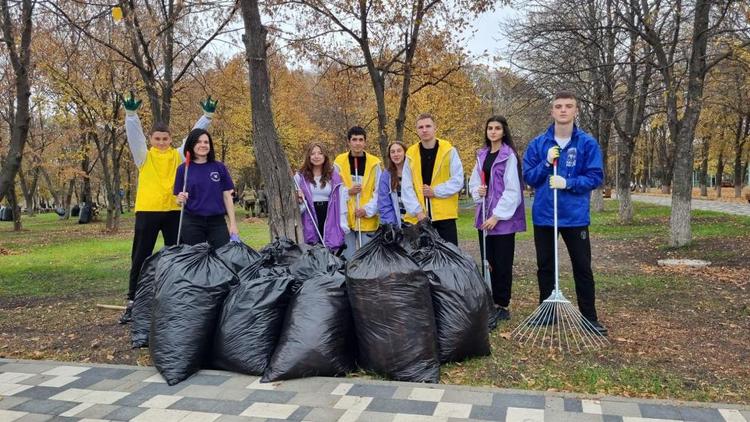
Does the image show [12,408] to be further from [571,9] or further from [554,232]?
[571,9]

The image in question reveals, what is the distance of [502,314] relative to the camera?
4.87 metres

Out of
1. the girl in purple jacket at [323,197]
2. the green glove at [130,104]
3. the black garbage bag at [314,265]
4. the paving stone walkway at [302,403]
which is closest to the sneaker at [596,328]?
the paving stone walkway at [302,403]

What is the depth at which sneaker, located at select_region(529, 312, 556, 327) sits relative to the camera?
14.8 feet

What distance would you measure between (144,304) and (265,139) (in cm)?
206

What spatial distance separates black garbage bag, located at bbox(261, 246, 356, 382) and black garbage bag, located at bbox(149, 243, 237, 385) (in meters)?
0.51

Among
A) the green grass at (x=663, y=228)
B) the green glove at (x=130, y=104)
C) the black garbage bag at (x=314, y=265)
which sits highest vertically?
the green glove at (x=130, y=104)

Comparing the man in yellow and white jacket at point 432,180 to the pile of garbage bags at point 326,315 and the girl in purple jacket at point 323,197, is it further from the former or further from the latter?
the pile of garbage bags at point 326,315

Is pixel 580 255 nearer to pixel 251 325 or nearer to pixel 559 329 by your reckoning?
pixel 559 329

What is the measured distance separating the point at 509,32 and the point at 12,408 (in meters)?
11.3

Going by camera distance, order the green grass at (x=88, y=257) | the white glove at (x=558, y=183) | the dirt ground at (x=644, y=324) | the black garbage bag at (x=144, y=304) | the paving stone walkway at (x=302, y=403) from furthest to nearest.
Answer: the green grass at (x=88, y=257), the black garbage bag at (x=144, y=304), the white glove at (x=558, y=183), the dirt ground at (x=644, y=324), the paving stone walkway at (x=302, y=403)

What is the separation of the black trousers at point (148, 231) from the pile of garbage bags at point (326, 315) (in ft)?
3.98

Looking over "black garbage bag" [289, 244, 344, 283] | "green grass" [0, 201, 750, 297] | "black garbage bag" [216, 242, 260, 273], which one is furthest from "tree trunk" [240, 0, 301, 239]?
"green grass" [0, 201, 750, 297]

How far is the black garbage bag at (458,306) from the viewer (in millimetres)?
3721

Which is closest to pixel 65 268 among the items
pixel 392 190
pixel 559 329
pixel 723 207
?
pixel 392 190
